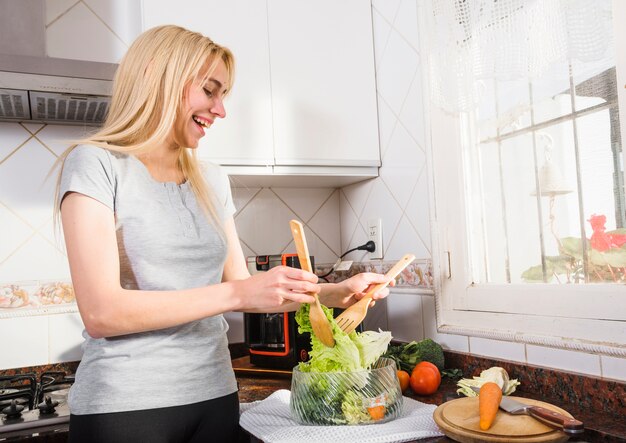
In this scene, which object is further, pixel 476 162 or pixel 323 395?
pixel 476 162

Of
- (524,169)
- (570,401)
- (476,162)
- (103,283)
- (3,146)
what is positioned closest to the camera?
(103,283)

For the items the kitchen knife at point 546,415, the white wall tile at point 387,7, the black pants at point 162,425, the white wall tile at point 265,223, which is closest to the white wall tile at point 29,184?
the white wall tile at point 265,223

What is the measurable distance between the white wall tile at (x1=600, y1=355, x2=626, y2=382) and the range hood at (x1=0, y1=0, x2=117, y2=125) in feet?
4.33

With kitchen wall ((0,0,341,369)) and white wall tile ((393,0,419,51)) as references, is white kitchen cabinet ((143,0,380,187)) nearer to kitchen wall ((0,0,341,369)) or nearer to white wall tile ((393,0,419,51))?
white wall tile ((393,0,419,51))

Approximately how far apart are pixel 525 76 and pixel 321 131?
73 centimetres

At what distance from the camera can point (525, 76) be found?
1.25 meters

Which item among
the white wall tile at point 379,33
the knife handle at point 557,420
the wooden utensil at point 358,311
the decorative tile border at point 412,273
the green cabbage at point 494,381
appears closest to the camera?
the knife handle at point 557,420

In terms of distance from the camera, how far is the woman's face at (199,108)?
1.13 meters

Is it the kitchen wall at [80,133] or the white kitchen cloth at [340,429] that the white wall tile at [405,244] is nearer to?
the kitchen wall at [80,133]

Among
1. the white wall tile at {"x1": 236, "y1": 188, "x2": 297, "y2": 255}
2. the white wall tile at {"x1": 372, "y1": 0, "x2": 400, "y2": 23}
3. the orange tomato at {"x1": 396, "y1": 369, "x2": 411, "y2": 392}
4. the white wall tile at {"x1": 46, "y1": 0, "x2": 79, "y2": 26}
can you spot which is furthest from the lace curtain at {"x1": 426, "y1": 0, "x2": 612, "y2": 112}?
the white wall tile at {"x1": 46, "y1": 0, "x2": 79, "y2": 26}

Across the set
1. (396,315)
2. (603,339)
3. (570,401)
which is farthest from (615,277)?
(396,315)

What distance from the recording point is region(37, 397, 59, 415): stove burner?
1.30 metres

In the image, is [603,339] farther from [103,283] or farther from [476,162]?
[103,283]

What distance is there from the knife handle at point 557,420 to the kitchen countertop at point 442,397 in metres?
0.06
